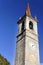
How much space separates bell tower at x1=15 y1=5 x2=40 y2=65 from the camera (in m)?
29.7

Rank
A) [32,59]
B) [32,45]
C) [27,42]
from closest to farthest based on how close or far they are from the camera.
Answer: [32,59]
[27,42]
[32,45]

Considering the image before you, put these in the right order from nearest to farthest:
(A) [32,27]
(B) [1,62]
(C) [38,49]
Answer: (B) [1,62] → (C) [38,49] → (A) [32,27]

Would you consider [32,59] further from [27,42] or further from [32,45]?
[27,42]

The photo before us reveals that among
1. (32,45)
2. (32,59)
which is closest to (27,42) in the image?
(32,45)

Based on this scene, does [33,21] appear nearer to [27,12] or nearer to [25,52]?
[27,12]

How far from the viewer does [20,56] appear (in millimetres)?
30281

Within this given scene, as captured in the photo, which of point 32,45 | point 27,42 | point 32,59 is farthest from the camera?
Result: point 32,45

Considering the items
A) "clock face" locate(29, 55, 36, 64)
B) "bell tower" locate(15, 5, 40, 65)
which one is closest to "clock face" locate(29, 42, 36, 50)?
"bell tower" locate(15, 5, 40, 65)

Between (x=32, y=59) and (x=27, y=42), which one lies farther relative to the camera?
(x=27, y=42)

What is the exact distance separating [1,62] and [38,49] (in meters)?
18.8

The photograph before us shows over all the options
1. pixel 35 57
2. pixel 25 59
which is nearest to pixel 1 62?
pixel 25 59

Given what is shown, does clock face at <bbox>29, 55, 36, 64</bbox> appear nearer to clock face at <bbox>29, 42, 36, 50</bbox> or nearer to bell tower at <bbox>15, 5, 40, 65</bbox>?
bell tower at <bbox>15, 5, 40, 65</bbox>

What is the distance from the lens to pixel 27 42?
3097 centimetres

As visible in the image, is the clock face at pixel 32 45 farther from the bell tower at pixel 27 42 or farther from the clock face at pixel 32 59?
the clock face at pixel 32 59
